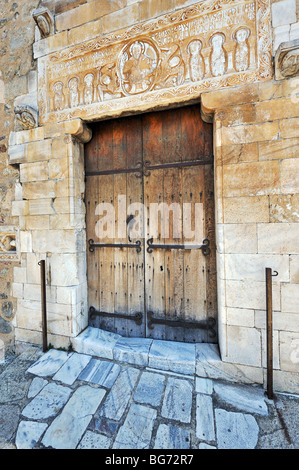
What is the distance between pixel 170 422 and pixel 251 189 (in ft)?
5.48

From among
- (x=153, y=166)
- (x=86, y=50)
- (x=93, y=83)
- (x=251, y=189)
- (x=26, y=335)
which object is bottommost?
(x=26, y=335)

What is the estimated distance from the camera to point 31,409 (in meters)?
1.43

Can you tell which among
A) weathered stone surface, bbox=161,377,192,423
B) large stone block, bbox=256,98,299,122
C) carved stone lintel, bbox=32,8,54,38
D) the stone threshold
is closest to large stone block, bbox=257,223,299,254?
large stone block, bbox=256,98,299,122

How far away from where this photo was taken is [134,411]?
1356mm

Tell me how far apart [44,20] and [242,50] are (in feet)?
6.23

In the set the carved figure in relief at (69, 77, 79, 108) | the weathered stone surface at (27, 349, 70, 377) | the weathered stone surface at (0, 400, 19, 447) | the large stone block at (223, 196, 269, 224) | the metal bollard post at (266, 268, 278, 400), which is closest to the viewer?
the weathered stone surface at (0, 400, 19, 447)

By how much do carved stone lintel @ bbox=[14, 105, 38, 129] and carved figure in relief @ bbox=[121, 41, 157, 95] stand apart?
0.99m

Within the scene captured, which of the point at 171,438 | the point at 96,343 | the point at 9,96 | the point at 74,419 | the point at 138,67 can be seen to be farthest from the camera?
the point at 9,96

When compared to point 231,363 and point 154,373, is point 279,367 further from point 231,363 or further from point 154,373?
point 154,373

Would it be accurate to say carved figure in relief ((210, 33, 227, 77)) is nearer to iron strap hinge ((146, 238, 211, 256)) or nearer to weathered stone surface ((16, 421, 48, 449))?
iron strap hinge ((146, 238, 211, 256))

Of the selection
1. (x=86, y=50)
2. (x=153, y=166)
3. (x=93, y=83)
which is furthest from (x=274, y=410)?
(x=86, y=50)

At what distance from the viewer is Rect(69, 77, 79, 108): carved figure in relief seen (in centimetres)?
196

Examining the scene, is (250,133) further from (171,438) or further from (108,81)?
(171,438)

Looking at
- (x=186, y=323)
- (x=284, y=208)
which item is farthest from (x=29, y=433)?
(x=284, y=208)
